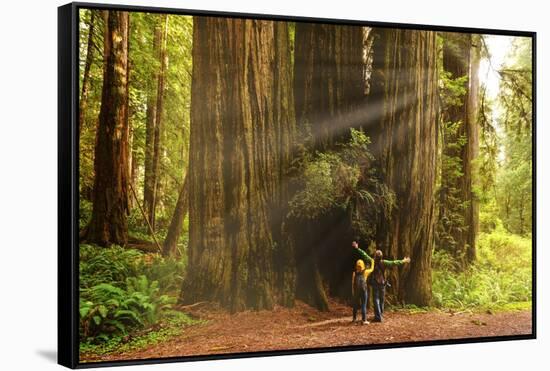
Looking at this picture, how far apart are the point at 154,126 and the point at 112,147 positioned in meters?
0.39

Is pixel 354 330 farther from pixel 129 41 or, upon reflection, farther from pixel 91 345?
pixel 129 41

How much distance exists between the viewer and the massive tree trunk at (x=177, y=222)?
341 inches

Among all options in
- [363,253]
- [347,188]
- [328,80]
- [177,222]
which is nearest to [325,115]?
[328,80]

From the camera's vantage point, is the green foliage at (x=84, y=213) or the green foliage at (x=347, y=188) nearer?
the green foliage at (x=84, y=213)

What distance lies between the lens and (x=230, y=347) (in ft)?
29.1

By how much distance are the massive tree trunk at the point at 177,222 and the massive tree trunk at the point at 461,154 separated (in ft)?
8.34

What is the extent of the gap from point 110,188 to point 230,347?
66.7 inches

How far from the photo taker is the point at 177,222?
8688 millimetres

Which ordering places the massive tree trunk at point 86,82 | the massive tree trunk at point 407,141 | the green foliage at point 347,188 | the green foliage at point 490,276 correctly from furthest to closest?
the green foliage at point 490,276 < the massive tree trunk at point 407,141 < the green foliage at point 347,188 < the massive tree trunk at point 86,82

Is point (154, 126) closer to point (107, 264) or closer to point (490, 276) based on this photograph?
point (107, 264)

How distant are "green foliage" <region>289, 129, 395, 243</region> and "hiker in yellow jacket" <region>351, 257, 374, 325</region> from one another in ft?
0.96

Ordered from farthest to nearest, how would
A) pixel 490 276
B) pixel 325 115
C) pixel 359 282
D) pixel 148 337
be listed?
pixel 490 276 < pixel 359 282 < pixel 325 115 < pixel 148 337

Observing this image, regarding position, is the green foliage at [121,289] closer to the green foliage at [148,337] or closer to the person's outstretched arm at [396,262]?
the green foliage at [148,337]

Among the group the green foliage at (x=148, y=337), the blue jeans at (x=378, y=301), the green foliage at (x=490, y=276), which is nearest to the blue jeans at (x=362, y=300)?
the blue jeans at (x=378, y=301)
